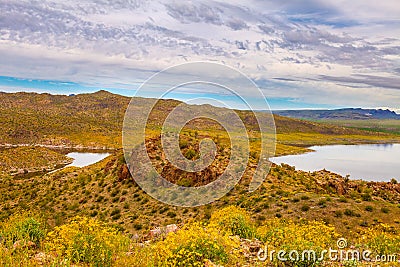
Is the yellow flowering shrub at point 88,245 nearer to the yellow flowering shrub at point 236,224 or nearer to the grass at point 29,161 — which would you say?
the yellow flowering shrub at point 236,224

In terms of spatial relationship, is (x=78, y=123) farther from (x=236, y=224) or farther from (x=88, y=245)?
(x=88, y=245)

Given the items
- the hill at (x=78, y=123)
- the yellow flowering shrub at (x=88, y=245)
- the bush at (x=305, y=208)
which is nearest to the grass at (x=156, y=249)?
the yellow flowering shrub at (x=88, y=245)

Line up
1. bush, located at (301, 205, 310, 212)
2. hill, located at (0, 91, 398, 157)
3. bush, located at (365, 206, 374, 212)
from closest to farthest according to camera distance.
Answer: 1. bush, located at (365, 206, 374, 212)
2. bush, located at (301, 205, 310, 212)
3. hill, located at (0, 91, 398, 157)

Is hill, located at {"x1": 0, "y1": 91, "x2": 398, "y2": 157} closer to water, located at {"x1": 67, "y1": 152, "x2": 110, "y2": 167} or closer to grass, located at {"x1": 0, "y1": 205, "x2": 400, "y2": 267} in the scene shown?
water, located at {"x1": 67, "y1": 152, "x2": 110, "y2": 167}

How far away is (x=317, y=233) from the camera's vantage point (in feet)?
29.0

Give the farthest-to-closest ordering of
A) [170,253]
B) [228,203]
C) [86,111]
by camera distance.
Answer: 1. [86,111]
2. [228,203]
3. [170,253]

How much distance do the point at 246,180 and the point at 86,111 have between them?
151 meters

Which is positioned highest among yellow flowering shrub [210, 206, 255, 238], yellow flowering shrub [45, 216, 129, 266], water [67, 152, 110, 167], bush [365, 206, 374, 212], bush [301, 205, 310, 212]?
yellow flowering shrub [45, 216, 129, 266]

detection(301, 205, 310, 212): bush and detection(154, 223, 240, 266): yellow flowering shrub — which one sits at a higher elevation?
detection(154, 223, 240, 266): yellow flowering shrub

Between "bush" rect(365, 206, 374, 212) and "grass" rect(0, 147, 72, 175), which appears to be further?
"grass" rect(0, 147, 72, 175)

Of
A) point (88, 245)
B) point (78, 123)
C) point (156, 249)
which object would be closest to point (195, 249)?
point (156, 249)

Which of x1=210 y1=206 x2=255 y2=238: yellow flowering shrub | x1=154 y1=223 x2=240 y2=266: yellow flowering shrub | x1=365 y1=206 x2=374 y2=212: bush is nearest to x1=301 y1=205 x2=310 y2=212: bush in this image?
x1=365 y1=206 x2=374 y2=212: bush

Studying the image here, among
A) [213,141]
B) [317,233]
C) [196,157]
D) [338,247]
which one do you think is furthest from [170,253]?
[213,141]

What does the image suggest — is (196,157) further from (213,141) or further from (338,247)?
(338,247)
